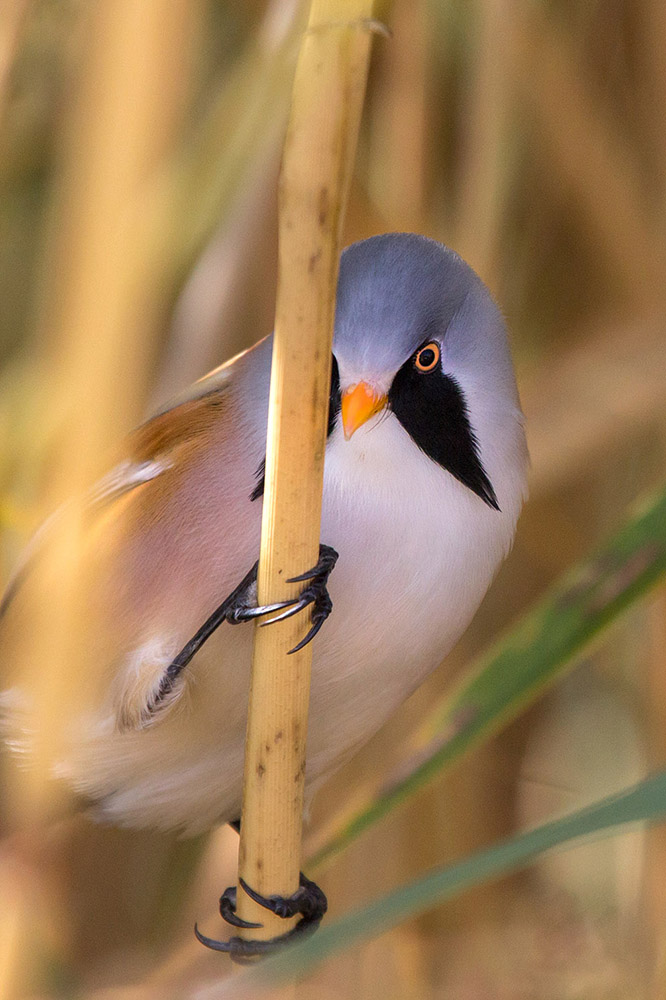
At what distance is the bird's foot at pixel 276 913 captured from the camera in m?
1.01

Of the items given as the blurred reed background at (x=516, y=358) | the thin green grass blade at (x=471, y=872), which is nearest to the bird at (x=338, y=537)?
the blurred reed background at (x=516, y=358)

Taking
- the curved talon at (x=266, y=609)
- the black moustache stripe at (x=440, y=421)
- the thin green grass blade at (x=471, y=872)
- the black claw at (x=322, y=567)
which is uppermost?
the black moustache stripe at (x=440, y=421)

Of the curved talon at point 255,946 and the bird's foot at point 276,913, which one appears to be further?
the curved talon at point 255,946

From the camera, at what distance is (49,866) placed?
148cm

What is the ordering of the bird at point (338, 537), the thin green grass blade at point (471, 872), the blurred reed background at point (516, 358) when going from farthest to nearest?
the blurred reed background at point (516, 358) < the bird at point (338, 537) < the thin green grass blade at point (471, 872)

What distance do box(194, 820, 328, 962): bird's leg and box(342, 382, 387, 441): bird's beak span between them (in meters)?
0.45

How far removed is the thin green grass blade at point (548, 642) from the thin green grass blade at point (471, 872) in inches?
12.9

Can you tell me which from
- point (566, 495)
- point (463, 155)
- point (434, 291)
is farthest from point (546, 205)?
point (434, 291)

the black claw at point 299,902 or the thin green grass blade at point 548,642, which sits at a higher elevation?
the thin green grass blade at point 548,642

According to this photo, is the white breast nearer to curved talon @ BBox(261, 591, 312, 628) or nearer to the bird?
the bird

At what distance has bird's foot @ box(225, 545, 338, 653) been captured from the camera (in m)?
0.92

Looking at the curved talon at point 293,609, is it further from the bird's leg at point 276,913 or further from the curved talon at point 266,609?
the bird's leg at point 276,913

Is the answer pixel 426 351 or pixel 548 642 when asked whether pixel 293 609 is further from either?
pixel 426 351

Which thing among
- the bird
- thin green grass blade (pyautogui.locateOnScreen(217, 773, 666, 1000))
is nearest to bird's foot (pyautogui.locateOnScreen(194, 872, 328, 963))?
the bird
